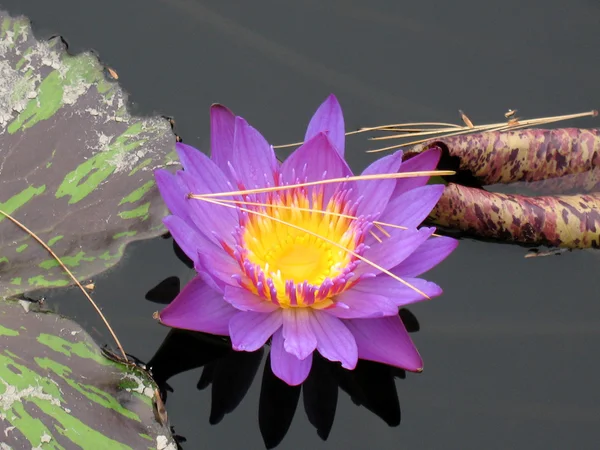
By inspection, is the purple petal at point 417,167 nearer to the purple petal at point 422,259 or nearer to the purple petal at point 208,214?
the purple petal at point 422,259

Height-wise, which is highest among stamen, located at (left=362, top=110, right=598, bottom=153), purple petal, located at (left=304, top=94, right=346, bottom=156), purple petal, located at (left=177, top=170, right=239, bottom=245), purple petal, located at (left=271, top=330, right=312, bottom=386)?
stamen, located at (left=362, top=110, right=598, bottom=153)

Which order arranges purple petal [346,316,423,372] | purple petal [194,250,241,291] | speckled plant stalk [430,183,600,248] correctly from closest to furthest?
1. purple petal [194,250,241,291]
2. purple petal [346,316,423,372]
3. speckled plant stalk [430,183,600,248]

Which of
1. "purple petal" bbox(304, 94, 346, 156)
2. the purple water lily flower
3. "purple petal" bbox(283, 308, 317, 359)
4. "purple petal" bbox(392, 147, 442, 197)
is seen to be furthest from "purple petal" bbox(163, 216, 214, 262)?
"purple petal" bbox(392, 147, 442, 197)

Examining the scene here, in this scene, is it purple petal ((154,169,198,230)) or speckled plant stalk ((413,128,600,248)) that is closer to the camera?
purple petal ((154,169,198,230))

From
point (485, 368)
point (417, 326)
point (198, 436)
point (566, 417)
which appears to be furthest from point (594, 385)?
point (198, 436)

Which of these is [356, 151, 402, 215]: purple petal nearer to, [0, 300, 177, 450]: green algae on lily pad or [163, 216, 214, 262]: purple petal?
[163, 216, 214, 262]: purple petal

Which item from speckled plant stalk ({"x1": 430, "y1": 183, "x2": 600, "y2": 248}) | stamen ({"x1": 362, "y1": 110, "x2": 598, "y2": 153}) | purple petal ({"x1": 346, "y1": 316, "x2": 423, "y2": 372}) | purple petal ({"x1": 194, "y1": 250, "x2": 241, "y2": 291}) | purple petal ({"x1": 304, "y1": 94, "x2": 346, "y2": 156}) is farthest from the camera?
stamen ({"x1": 362, "y1": 110, "x2": 598, "y2": 153})

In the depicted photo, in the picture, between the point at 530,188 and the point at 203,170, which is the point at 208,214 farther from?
the point at 530,188

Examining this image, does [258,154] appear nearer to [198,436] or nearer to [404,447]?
[198,436]

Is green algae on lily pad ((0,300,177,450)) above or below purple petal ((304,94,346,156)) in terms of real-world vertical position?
below
